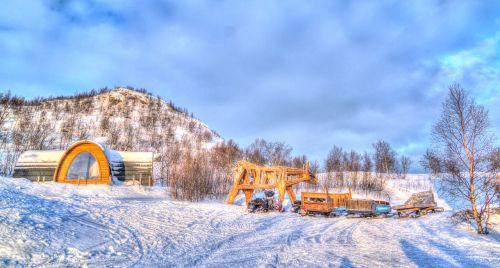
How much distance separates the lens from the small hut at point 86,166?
28.5 meters

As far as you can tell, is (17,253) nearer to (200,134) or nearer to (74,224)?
(74,224)

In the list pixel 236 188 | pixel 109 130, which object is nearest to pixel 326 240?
pixel 236 188

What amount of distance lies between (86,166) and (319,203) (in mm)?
22442

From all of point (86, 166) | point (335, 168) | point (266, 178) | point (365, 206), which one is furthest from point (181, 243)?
point (335, 168)

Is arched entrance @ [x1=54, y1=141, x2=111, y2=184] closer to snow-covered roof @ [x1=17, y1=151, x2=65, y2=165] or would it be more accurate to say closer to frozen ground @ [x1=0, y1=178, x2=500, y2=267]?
snow-covered roof @ [x1=17, y1=151, x2=65, y2=165]

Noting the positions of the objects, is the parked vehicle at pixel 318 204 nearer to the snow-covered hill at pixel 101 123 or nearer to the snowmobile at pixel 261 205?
the snowmobile at pixel 261 205

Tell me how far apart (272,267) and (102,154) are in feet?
87.3

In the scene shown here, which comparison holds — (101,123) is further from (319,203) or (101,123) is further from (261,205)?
(319,203)

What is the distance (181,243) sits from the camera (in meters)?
9.34

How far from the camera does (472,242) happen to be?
11117 mm

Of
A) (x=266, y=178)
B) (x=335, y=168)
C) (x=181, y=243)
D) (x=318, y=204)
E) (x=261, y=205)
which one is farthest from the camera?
(x=335, y=168)

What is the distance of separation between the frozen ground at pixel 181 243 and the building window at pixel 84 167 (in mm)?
17345

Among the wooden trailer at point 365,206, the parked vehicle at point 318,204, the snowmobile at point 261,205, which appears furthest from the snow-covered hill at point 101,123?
the wooden trailer at point 365,206

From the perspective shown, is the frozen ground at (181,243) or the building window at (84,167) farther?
the building window at (84,167)
